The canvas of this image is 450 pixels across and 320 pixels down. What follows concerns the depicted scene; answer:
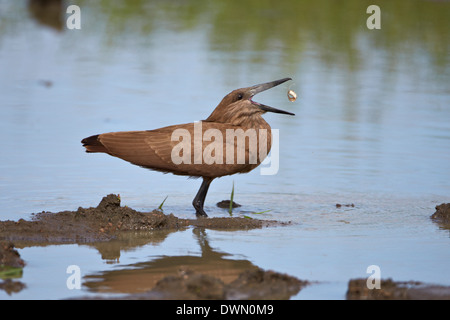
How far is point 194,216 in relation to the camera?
809cm

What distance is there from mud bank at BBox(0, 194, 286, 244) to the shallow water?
0.20 metres

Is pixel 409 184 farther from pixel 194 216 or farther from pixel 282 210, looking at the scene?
pixel 194 216

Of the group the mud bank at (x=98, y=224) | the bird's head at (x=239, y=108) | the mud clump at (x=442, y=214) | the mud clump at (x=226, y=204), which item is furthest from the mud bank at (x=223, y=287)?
the bird's head at (x=239, y=108)

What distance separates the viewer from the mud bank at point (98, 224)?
7020 mm

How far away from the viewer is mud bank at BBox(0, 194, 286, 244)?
702cm

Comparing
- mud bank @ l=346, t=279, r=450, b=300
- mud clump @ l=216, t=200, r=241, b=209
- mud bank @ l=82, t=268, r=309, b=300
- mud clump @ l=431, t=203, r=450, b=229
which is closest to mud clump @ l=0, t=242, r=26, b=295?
mud bank @ l=82, t=268, r=309, b=300

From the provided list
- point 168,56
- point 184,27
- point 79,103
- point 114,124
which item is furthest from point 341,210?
point 184,27

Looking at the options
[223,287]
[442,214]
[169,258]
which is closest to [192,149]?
[169,258]

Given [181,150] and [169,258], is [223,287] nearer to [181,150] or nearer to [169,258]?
[169,258]

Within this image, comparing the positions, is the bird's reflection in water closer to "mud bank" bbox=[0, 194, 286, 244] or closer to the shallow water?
the shallow water

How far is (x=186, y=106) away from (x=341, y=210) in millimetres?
4757

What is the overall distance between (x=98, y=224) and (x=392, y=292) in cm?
282

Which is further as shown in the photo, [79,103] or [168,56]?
[168,56]

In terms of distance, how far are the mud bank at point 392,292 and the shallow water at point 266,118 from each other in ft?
0.59
